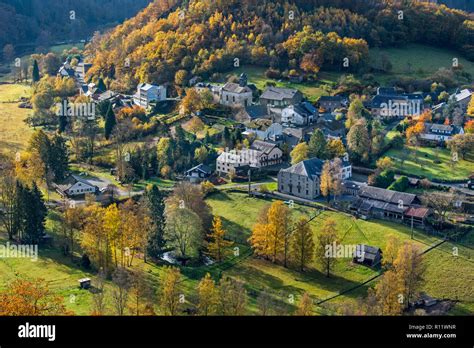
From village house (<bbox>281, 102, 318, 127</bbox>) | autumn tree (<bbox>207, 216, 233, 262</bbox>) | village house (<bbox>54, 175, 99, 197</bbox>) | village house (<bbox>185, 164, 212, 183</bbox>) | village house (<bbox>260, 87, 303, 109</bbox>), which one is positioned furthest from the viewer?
village house (<bbox>260, 87, 303, 109</bbox>)

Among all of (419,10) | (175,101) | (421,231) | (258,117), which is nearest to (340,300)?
(421,231)

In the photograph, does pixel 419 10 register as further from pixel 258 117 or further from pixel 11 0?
pixel 11 0

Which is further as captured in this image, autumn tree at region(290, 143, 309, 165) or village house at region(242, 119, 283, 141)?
village house at region(242, 119, 283, 141)

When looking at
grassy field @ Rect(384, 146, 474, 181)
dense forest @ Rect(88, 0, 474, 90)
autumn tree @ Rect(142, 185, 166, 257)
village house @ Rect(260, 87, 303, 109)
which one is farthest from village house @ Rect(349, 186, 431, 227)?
dense forest @ Rect(88, 0, 474, 90)

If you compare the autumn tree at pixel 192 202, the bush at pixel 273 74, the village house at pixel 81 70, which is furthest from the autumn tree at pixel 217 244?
the village house at pixel 81 70

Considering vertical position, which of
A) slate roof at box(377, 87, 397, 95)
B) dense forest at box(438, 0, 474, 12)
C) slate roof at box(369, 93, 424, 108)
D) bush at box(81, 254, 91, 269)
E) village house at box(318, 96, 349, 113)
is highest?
dense forest at box(438, 0, 474, 12)

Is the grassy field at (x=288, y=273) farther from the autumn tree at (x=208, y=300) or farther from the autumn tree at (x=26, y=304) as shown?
the autumn tree at (x=208, y=300)

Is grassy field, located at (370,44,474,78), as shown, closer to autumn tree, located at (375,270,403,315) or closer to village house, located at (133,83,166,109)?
village house, located at (133,83,166,109)
